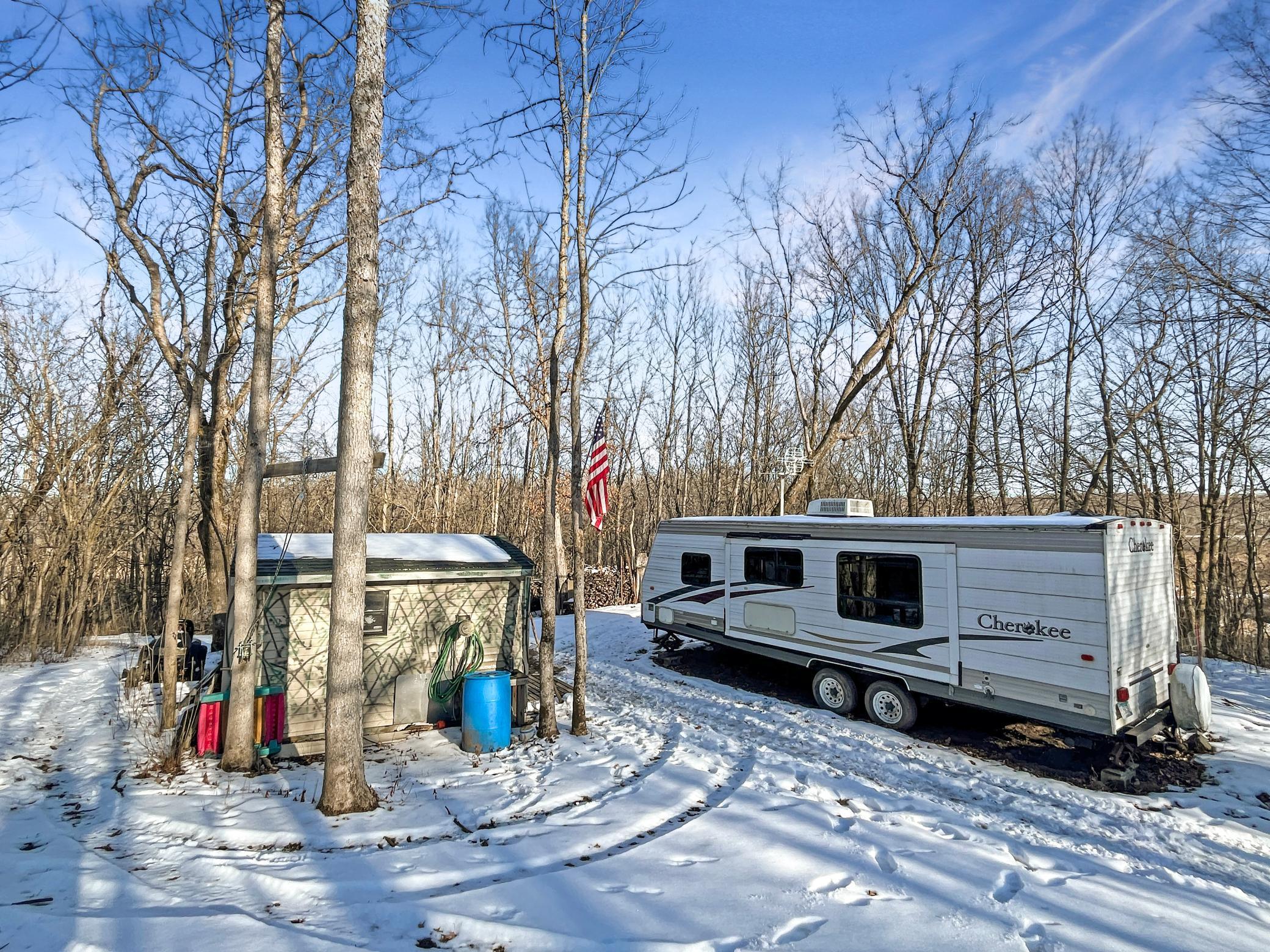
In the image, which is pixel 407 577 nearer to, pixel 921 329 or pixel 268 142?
pixel 268 142

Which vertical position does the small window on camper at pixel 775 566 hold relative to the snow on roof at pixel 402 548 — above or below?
below

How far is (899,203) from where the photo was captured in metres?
16.2

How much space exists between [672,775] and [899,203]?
15.0 meters

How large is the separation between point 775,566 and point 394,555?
5555 mm

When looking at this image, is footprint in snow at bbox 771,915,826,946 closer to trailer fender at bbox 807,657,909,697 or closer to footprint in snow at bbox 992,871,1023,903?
footprint in snow at bbox 992,871,1023,903

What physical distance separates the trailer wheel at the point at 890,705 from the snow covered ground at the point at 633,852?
26.8 inches

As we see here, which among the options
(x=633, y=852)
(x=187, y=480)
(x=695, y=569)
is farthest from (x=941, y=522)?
(x=187, y=480)

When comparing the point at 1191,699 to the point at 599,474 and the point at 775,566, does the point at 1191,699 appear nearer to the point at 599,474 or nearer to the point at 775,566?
the point at 775,566

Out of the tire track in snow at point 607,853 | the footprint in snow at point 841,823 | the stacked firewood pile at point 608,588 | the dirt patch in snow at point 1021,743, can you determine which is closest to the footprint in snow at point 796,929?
the tire track in snow at point 607,853

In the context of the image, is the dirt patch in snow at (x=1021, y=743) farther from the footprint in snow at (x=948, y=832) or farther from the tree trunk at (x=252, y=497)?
the tree trunk at (x=252, y=497)

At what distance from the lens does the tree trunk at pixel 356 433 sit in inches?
204

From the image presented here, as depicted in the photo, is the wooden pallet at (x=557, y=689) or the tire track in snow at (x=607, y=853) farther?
the wooden pallet at (x=557, y=689)

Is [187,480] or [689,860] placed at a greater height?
[187,480]

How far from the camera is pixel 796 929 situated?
3619 millimetres
